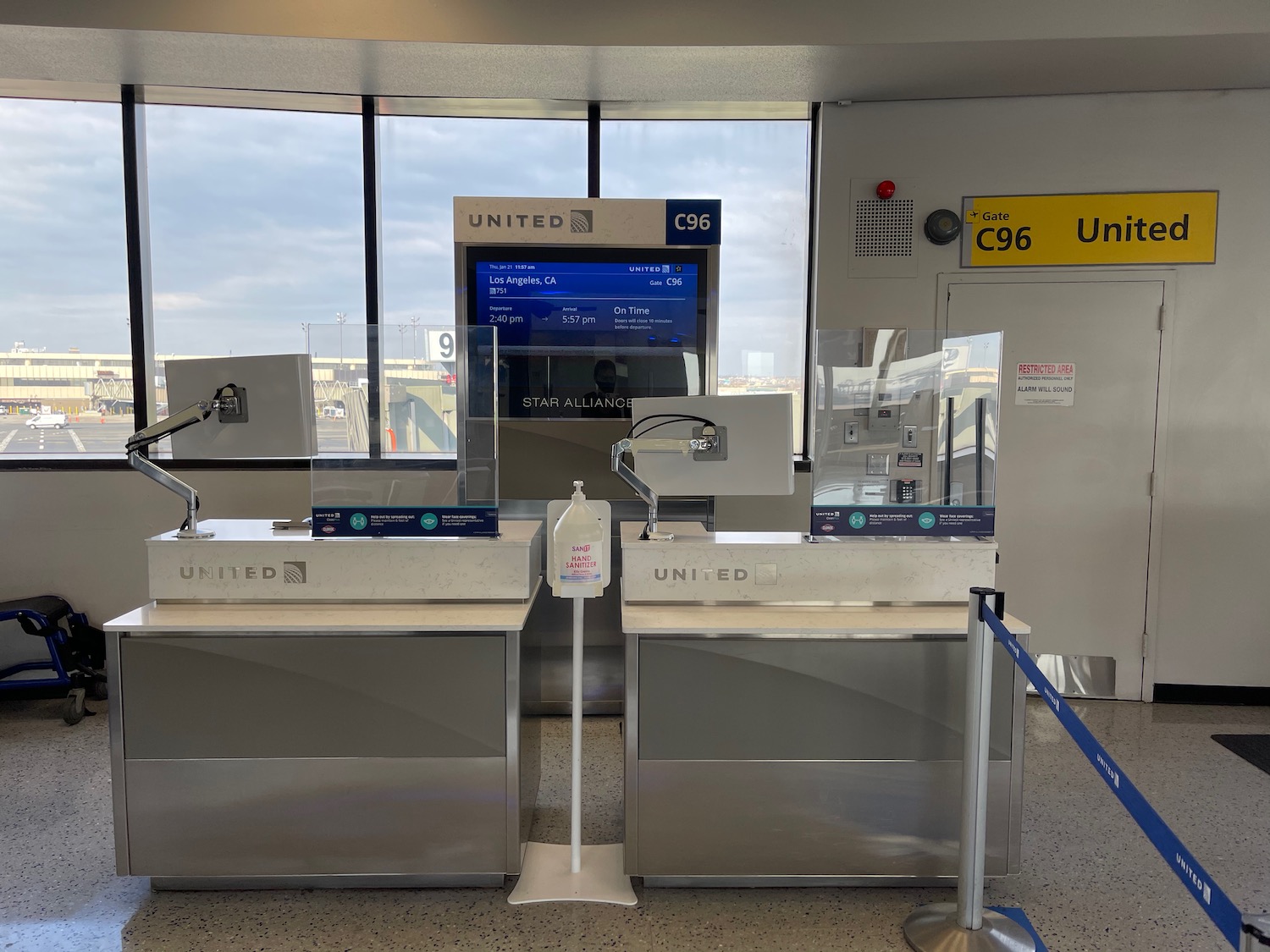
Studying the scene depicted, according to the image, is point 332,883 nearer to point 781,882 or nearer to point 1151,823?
point 781,882

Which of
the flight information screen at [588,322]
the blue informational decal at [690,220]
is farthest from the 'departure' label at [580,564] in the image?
the blue informational decal at [690,220]

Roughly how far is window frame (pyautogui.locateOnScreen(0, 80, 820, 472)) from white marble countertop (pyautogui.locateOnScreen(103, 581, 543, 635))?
2.06m

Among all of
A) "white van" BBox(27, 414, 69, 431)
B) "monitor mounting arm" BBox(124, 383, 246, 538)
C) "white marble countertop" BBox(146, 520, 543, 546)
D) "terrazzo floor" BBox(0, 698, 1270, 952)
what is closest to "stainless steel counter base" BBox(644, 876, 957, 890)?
"terrazzo floor" BBox(0, 698, 1270, 952)

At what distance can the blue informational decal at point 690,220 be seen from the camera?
Answer: 3.66 m

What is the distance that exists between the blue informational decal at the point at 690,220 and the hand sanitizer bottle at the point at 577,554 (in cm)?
191

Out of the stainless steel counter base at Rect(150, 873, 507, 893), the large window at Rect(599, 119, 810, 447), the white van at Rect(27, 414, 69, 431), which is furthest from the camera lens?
the large window at Rect(599, 119, 810, 447)

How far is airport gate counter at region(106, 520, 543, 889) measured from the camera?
2.26 metres

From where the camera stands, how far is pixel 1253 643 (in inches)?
160

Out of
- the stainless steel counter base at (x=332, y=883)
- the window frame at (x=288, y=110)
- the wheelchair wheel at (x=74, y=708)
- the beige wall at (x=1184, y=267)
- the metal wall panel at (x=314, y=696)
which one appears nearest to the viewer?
the metal wall panel at (x=314, y=696)

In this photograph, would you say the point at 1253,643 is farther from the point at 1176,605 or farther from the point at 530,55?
the point at 530,55

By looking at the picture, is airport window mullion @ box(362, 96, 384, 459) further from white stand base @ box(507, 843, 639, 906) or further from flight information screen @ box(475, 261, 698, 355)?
white stand base @ box(507, 843, 639, 906)

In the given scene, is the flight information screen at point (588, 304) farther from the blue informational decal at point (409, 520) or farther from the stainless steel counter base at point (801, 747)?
the stainless steel counter base at point (801, 747)

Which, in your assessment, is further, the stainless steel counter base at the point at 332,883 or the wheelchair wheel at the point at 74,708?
the wheelchair wheel at the point at 74,708

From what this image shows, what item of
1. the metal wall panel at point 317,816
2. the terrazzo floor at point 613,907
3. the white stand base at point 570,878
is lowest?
the terrazzo floor at point 613,907
